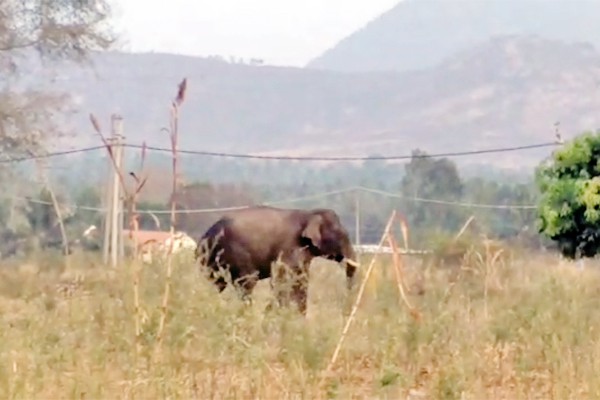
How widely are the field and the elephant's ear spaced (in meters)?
5.53

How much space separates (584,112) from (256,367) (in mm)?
163483

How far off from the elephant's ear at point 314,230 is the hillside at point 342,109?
128m

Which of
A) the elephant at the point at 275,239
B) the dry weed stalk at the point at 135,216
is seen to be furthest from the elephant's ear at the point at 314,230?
the dry weed stalk at the point at 135,216

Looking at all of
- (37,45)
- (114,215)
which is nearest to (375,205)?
(37,45)

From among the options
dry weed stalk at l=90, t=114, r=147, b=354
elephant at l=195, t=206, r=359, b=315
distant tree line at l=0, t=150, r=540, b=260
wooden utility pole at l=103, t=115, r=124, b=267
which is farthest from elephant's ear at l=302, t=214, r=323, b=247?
dry weed stalk at l=90, t=114, r=147, b=354

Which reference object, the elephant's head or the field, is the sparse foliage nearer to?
the elephant's head

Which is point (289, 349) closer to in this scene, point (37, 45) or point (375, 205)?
point (37, 45)

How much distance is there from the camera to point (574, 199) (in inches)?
749

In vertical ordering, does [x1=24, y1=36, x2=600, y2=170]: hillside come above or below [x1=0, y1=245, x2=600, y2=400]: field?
above

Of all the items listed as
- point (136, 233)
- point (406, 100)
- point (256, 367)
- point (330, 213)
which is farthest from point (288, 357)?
point (406, 100)

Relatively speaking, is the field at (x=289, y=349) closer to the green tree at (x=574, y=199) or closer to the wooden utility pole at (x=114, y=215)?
the green tree at (x=574, y=199)

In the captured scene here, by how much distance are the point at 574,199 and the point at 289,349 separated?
1040cm

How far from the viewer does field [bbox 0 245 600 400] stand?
852 cm

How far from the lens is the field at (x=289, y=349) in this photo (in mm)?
8516
